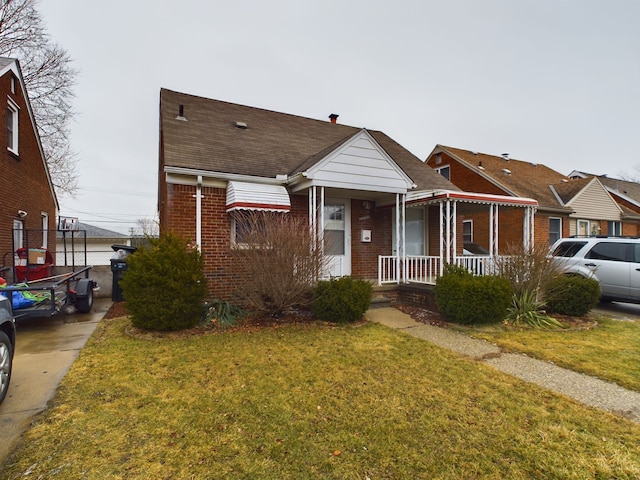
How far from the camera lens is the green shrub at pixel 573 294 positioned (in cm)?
721

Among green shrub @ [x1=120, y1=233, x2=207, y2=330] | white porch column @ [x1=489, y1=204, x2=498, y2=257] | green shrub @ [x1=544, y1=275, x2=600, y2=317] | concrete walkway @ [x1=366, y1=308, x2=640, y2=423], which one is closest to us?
concrete walkway @ [x1=366, y1=308, x2=640, y2=423]

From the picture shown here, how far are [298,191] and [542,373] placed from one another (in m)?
6.19

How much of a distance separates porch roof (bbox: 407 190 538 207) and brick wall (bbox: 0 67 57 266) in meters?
11.5

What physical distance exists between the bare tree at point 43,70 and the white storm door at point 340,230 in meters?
16.2

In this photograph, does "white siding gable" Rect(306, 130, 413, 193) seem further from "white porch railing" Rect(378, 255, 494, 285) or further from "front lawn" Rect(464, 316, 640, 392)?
"front lawn" Rect(464, 316, 640, 392)

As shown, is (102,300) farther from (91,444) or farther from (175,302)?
(91,444)

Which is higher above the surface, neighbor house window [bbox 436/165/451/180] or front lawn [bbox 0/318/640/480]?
neighbor house window [bbox 436/165/451/180]

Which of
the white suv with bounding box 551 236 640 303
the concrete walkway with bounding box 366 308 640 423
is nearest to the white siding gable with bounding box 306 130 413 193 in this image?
the concrete walkway with bounding box 366 308 640 423

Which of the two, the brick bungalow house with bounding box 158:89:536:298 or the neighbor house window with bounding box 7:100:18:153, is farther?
the neighbor house window with bounding box 7:100:18:153

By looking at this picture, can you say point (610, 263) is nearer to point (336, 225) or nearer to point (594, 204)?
point (336, 225)

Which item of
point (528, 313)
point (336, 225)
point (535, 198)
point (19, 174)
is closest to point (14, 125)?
point (19, 174)

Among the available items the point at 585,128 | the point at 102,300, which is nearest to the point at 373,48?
the point at 102,300

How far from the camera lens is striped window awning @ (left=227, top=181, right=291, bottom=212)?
7.11 meters

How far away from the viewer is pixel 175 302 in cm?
574
